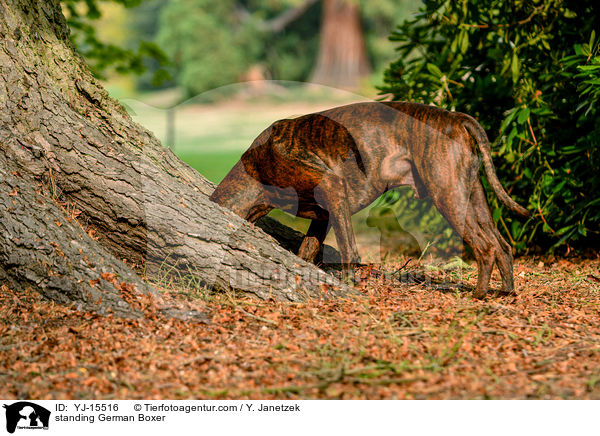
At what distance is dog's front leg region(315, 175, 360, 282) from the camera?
4242mm

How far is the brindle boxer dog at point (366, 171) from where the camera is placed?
160 inches

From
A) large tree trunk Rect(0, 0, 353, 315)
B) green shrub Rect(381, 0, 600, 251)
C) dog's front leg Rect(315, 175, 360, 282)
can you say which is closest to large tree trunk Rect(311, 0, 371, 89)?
green shrub Rect(381, 0, 600, 251)

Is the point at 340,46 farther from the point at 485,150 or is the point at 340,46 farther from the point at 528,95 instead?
the point at 485,150

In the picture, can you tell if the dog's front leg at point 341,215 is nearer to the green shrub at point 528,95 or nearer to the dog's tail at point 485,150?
the dog's tail at point 485,150

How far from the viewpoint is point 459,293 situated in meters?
4.37

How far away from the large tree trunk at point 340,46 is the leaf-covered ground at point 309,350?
1987cm

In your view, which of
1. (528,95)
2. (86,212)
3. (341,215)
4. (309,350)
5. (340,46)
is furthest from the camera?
(340,46)

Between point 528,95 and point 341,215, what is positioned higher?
point 528,95

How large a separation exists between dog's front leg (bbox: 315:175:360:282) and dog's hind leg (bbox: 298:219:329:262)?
17.6 inches
